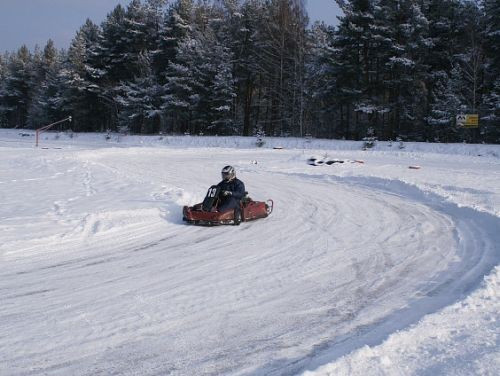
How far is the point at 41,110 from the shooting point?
59188 millimetres

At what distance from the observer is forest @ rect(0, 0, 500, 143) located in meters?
31.5

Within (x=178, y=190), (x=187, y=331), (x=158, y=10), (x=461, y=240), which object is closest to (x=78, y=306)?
(x=187, y=331)

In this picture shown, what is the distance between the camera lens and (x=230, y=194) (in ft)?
33.7

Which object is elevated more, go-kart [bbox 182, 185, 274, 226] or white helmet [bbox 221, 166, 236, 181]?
white helmet [bbox 221, 166, 236, 181]

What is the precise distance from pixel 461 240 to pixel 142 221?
19.2ft

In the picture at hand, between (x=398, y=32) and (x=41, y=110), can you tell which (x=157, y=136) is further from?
(x=41, y=110)

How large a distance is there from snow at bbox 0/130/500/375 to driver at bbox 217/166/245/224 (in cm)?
51

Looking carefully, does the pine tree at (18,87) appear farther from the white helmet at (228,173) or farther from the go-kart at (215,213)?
the go-kart at (215,213)

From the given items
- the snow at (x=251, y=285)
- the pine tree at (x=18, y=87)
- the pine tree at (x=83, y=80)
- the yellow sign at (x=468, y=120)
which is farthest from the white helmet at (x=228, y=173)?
the pine tree at (x=18, y=87)

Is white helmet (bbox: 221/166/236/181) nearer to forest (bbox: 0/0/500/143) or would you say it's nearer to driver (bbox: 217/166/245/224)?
driver (bbox: 217/166/245/224)

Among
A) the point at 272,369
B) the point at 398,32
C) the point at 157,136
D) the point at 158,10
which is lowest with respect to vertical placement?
the point at 272,369

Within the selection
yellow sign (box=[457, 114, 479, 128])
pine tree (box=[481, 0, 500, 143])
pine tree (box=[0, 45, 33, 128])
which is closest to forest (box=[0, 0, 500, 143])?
pine tree (box=[481, 0, 500, 143])

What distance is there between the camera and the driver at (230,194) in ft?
33.0

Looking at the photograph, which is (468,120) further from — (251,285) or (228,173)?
(251,285)
